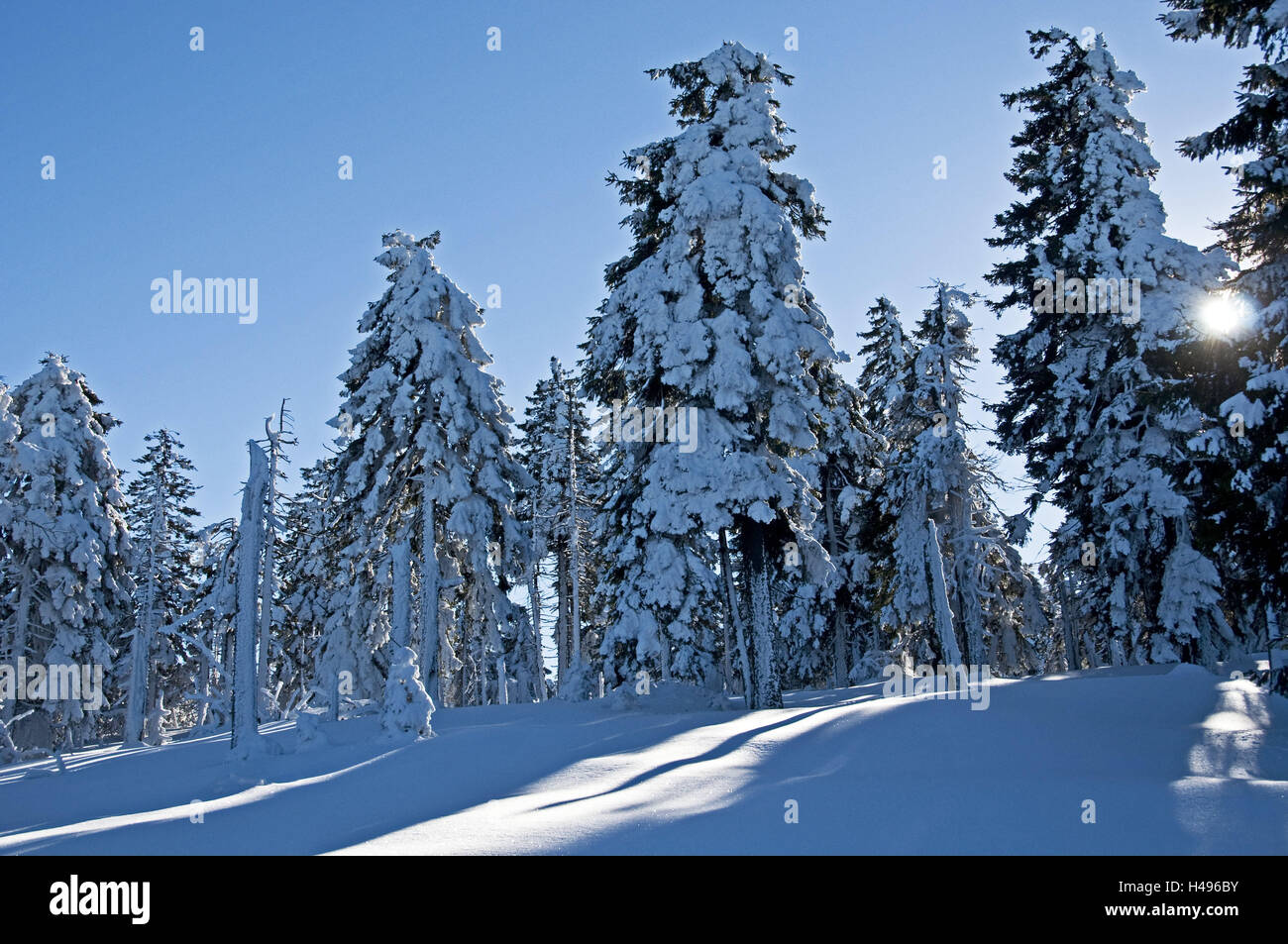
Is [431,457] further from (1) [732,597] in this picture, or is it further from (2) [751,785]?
(2) [751,785]

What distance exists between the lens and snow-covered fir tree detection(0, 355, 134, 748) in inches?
1128

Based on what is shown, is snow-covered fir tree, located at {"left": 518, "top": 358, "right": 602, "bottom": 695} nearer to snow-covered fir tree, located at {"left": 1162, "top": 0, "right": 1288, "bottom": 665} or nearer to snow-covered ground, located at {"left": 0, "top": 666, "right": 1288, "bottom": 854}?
snow-covered ground, located at {"left": 0, "top": 666, "right": 1288, "bottom": 854}

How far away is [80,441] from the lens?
1209 inches

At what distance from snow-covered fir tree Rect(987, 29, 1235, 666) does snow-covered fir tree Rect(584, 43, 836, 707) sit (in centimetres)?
712

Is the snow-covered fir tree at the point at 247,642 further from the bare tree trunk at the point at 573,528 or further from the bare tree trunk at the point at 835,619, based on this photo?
the bare tree trunk at the point at 835,619

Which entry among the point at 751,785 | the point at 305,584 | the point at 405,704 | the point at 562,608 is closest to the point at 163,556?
the point at 305,584

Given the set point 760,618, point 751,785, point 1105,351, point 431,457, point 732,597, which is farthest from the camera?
point 431,457

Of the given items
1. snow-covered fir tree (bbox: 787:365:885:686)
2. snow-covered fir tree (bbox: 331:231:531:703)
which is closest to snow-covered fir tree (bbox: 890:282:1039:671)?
snow-covered fir tree (bbox: 787:365:885:686)

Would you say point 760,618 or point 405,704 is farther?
point 760,618

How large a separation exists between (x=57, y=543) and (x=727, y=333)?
82.8 ft

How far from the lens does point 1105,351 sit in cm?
2116

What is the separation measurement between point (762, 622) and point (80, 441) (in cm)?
2719
